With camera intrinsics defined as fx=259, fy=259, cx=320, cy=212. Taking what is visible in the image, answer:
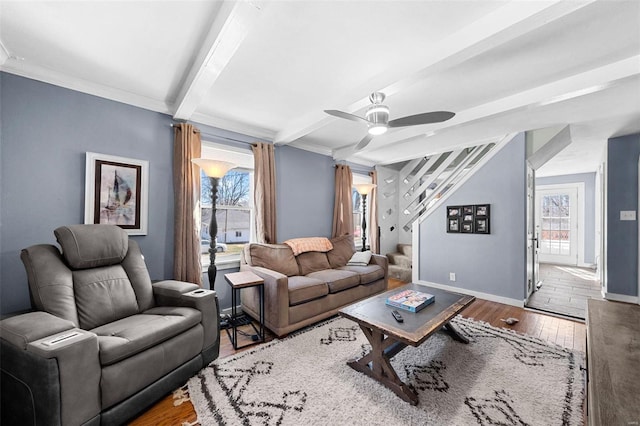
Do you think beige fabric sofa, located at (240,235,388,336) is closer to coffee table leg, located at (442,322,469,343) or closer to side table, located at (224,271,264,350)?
side table, located at (224,271,264,350)

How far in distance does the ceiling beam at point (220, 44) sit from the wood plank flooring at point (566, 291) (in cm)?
460

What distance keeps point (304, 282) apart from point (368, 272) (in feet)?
3.55

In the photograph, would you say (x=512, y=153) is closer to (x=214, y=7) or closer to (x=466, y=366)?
(x=466, y=366)

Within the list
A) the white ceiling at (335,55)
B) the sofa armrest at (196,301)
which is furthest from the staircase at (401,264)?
the sofa armrest at (196,301)

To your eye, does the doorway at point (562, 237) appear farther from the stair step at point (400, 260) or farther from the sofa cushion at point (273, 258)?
the sofa cushion at point (273, 258)

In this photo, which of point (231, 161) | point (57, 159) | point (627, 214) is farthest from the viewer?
point (627, 214)

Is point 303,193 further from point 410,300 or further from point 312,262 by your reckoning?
point 410,300

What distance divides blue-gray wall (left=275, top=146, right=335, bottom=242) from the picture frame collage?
2.04m

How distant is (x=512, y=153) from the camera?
147 inches

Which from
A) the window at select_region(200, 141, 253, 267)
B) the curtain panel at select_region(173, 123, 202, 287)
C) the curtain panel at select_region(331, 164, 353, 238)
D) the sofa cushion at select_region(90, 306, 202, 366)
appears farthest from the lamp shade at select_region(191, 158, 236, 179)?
the curtain panel at select_region(331, 164, 353, 238)

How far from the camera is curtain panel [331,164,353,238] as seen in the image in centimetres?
473

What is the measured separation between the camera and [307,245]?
379cm

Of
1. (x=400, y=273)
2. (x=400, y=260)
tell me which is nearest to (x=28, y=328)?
(x=400, y=273)

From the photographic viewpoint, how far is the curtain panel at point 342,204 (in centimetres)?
473
